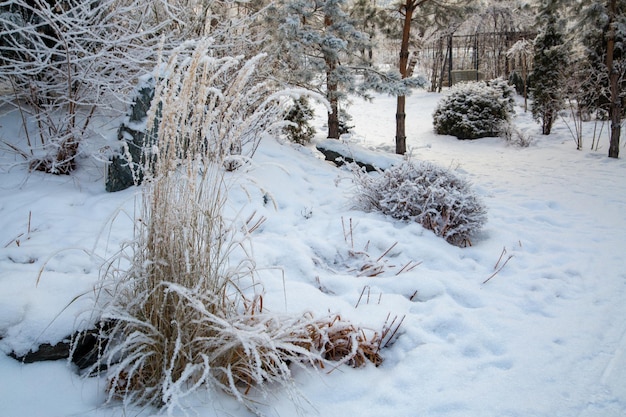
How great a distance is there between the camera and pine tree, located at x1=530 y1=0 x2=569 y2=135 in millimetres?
7621

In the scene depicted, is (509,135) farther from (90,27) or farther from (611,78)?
(90,27)

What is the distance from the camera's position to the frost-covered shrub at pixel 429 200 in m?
2.99

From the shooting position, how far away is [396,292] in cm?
219

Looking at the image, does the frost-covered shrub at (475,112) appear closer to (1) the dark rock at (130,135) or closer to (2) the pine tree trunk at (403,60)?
(2) the pine tree trunk at (403,60)

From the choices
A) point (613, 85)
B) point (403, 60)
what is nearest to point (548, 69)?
point (613, 85)

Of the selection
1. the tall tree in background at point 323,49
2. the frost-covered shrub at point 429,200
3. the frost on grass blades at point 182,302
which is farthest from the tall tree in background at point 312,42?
the frost on grass blades at point 182,302

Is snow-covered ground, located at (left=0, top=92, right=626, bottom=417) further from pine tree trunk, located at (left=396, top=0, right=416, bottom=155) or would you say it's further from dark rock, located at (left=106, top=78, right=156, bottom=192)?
pine tree trunk, located at (left=396, top=0, right=416, bottom=155)

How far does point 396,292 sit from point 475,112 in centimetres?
Result: 684

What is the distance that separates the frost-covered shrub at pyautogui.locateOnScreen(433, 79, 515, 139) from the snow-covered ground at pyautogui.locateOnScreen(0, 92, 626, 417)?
4.05m

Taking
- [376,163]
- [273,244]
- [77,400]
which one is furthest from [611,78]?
[77,400]

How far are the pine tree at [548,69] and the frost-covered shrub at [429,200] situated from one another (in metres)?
5.58

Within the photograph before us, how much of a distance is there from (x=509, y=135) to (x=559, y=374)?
678 cm

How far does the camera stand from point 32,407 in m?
1.25

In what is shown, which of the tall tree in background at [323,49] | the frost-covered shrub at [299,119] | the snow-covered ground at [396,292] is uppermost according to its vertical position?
the tall tree in background at [323,49]
